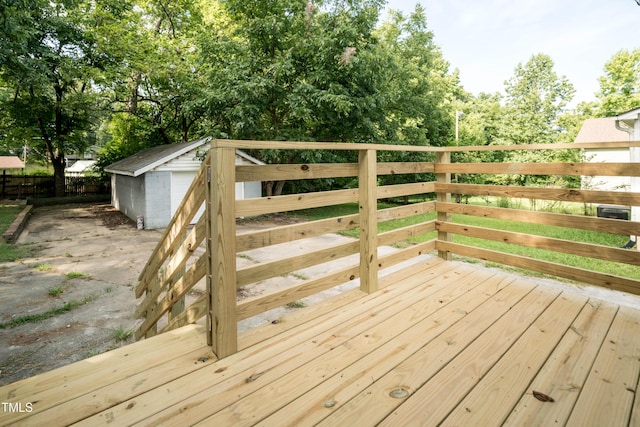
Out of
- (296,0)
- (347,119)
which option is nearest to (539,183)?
(347,119)

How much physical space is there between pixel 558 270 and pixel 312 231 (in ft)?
7.20

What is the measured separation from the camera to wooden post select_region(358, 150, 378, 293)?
267 centimetres

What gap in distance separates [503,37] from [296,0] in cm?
1890

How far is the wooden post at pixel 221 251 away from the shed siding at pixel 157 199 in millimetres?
10147

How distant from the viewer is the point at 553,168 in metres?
2.99

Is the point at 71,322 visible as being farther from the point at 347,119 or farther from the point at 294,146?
the point at 347,119

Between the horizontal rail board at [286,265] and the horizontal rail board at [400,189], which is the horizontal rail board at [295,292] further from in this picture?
the horizontal rail board at [400,189]

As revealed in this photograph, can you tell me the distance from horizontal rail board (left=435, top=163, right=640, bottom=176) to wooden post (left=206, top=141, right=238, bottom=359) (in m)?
2.53

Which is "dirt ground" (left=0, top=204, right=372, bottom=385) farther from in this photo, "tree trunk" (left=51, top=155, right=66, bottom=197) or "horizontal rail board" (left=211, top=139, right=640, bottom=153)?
"tree trunk" (left=51, top=155, right=66, bottom=197)

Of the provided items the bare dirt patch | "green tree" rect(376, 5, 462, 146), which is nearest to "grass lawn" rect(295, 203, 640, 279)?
"green tree" rect(376, 5, 462, 146)

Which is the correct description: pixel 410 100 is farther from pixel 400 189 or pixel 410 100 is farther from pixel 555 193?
pixel 400 189

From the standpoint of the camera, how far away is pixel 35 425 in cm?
135

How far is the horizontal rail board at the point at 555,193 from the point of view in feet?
8.72

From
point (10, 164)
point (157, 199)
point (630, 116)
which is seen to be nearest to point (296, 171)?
point (630, 116)
